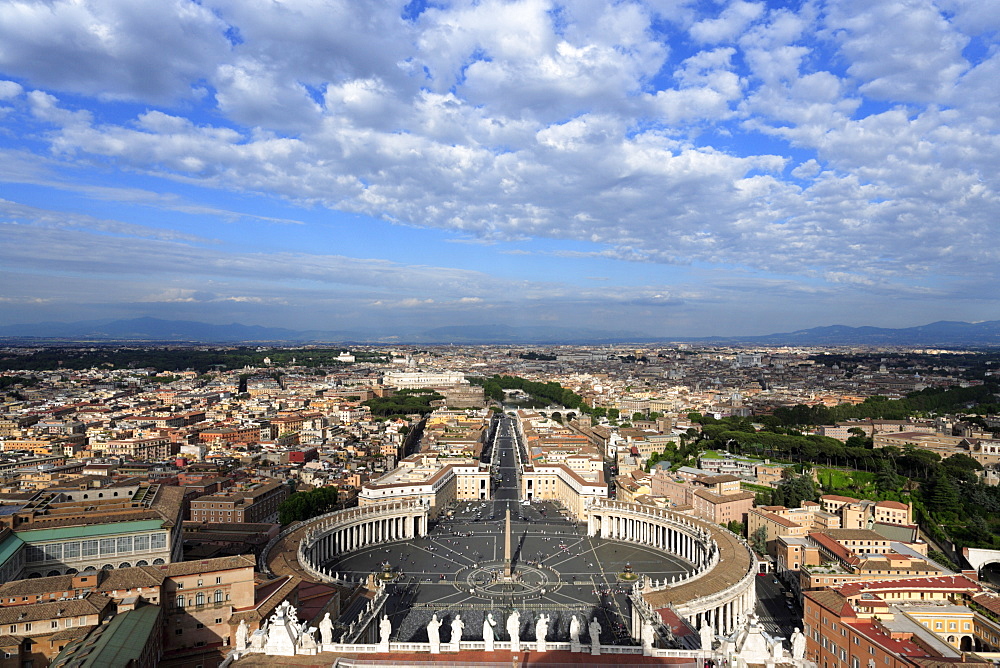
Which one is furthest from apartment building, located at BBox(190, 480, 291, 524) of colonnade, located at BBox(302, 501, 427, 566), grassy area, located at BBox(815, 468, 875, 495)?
grassy area, located at BBox(815, 468, 875, 495)

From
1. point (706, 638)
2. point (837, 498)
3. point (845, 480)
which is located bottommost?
point (845, 480)

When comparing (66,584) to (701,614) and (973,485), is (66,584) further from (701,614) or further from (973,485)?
(973,485)

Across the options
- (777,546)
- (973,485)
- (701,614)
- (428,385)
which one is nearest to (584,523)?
(777,546)

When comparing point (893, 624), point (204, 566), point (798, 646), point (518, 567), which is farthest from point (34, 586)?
point (893, 624)

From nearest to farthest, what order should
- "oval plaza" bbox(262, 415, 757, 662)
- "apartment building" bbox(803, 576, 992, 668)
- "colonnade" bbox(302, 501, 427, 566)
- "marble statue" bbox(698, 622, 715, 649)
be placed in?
"marble statue" bbox(698, 622, 715, 649)
"oval plaza" bbox(262, 415, 757, 662)
"apartment building" bbox(803, 576, 992, 668)
"colonnade" bbox(302, 501, 427, 566)

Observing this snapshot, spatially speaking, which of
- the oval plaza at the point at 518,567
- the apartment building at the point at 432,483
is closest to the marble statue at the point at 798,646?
the oval plaza at the point at 518,567

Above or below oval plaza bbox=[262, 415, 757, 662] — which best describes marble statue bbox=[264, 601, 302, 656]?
above

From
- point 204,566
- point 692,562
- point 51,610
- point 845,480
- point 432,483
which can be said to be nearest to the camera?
point 51,610

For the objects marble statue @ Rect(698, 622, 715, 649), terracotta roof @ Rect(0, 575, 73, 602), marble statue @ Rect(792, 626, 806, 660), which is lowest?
marble statue @ Rect(698, 622, 715, 649)

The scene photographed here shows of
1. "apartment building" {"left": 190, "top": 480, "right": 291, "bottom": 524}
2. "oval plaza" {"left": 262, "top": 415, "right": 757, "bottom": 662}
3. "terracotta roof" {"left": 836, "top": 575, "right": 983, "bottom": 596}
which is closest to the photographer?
"oval plaza" {"left": 262, "top": 415, "right": 757, "bottom": 662}

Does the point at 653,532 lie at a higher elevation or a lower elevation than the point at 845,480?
lower

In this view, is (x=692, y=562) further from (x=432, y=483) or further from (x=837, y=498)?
(x=432, y=483)

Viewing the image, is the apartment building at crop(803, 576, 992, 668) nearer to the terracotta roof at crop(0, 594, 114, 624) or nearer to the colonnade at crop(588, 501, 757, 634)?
the colonnade at crop(588, 501, 757, 634)
